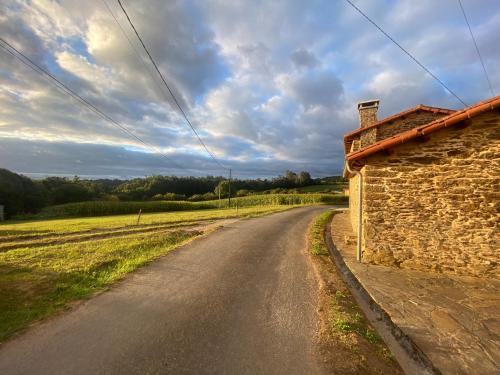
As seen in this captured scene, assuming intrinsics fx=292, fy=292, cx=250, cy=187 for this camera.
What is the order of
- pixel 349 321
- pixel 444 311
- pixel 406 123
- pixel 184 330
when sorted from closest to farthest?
pixel 184 330 < pixel 349 321 < pixel 444 311 < pixel 406 123

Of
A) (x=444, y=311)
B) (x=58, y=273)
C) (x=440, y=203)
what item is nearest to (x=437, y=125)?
(x=440, y=203)

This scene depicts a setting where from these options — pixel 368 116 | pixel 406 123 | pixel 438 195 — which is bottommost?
pixel 438 195

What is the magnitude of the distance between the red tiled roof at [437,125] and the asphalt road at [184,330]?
405cm

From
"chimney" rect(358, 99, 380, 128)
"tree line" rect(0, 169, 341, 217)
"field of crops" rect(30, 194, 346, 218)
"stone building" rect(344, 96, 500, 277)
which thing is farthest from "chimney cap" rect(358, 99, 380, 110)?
"tree line" rect(0, 169, 341, 217)

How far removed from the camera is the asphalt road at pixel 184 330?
3775mm

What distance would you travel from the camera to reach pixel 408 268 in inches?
336

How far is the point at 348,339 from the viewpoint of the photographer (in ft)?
14.7

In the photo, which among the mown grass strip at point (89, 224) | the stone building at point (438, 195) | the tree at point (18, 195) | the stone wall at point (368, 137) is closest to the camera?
the stone building at point (438, 195)

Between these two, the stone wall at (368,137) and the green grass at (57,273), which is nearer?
the green grass at (57,273)

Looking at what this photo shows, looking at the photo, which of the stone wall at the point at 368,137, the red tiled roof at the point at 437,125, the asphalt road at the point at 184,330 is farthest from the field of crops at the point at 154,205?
the asphalt road at the point at 184,330

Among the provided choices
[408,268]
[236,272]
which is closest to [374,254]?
[408,268]

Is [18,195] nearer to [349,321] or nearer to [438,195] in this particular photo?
[349,321]

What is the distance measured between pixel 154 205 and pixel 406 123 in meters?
43.3

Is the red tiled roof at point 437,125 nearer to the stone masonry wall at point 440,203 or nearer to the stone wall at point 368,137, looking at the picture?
the stone masonry wall at point 440,203
